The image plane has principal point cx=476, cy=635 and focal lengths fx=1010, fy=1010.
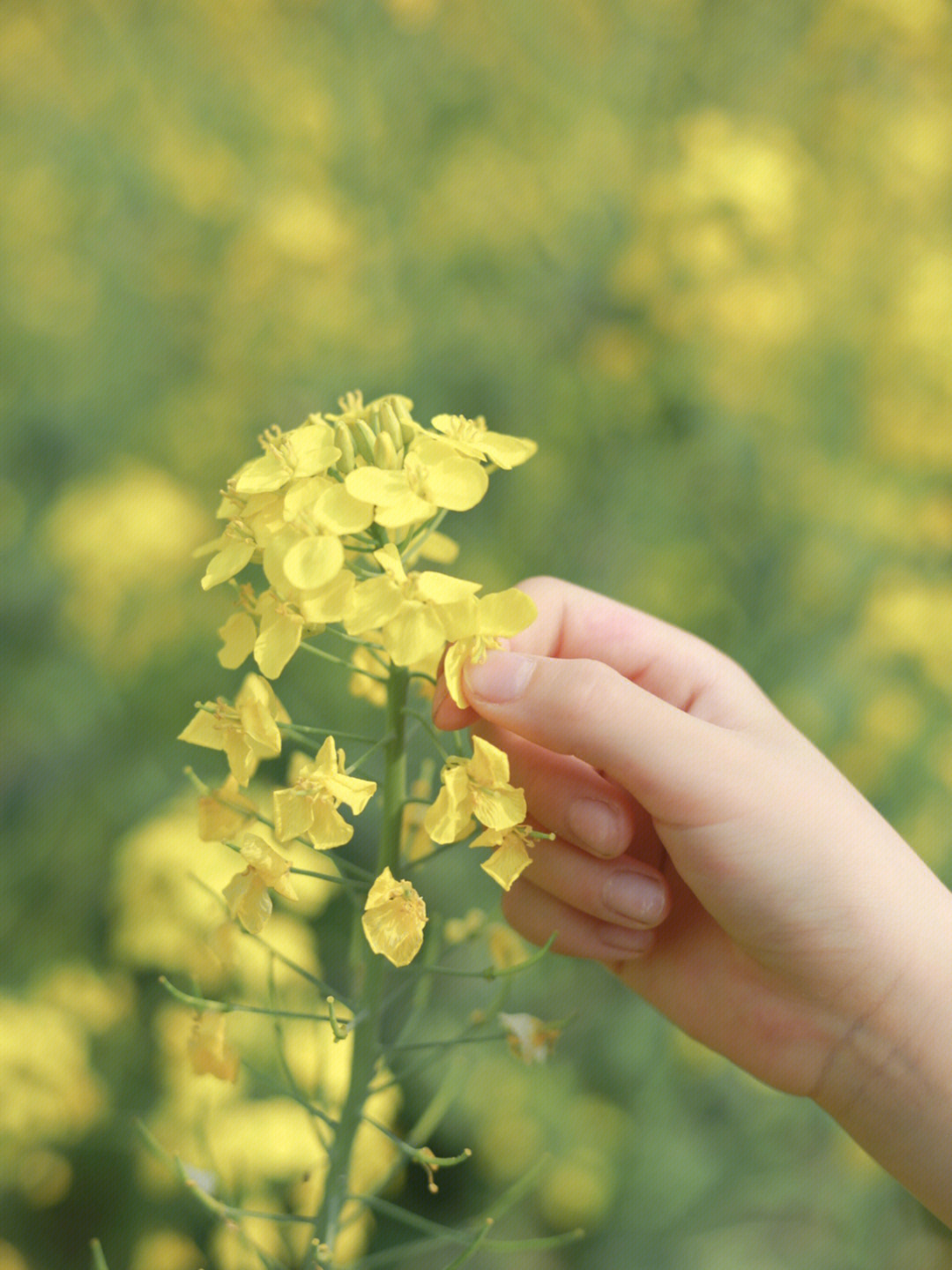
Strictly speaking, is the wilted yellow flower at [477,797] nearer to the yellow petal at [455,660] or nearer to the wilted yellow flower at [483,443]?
the yellow petal at [455,660]

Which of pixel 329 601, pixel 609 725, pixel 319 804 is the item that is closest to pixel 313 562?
pixel 329 601

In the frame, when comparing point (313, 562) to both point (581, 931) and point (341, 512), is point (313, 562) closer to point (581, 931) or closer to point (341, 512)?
point (341, 512)

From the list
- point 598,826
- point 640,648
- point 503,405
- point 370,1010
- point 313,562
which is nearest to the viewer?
point 313,562

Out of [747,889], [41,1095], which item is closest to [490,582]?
[747,889]

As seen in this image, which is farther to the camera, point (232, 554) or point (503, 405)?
point (503, 405)

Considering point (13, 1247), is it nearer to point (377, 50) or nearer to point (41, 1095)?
point (41, 1095)

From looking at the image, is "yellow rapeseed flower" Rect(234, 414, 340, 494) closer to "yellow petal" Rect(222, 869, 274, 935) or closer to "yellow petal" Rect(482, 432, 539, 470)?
"yellow petal" Rect(482, 432, 539, 470)

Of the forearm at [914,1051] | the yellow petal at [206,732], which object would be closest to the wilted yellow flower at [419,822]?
the yellow petal at [206,732]

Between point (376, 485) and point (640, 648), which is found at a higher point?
point (376, 485)
